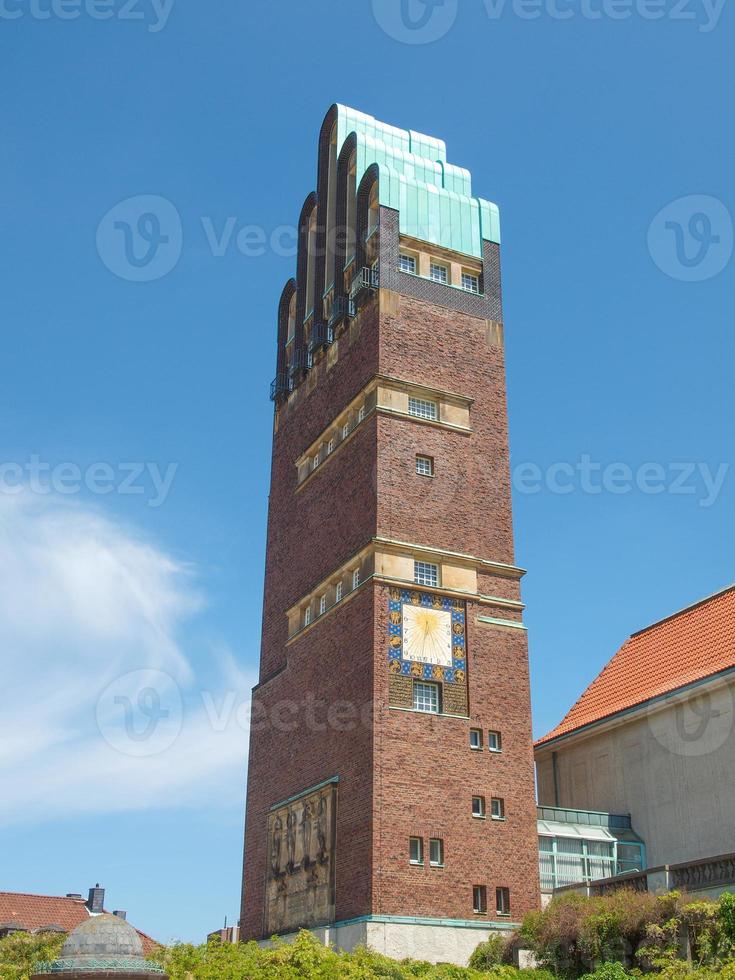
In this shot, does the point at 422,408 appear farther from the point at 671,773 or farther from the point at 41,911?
the point at 41,911

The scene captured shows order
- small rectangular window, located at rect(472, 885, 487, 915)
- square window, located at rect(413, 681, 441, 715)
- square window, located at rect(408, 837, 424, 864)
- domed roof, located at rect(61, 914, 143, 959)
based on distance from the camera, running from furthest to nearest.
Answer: square window, located at rect(413, 681, 441, 715) < small rectangular window, located at rect(472, 885, 487, 915) < square window, located at rect(408, 837, 424, 864) < domed roof, located at rect(61, 914, 143, 959)

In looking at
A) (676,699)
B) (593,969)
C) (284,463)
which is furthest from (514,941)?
(284,463)

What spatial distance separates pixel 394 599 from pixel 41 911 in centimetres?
3715

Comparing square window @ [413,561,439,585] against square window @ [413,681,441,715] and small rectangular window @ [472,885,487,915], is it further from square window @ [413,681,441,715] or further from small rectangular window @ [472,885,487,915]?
small rectangular window @ [472,885,487,915]

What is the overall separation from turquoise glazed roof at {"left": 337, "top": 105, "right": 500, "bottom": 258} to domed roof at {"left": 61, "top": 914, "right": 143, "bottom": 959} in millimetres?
31462

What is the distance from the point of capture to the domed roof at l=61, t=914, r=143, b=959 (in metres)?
17.3

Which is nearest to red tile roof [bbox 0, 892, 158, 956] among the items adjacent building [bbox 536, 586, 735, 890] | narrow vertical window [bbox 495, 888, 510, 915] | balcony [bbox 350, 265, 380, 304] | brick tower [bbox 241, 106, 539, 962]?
brick tower [bbox 241, 106, 539, 962]

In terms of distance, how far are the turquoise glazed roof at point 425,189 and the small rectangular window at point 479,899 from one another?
75.0 ft

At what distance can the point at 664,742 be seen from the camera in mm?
39969

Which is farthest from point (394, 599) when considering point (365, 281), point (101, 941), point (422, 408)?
point (101, 941)

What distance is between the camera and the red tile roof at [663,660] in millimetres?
40906

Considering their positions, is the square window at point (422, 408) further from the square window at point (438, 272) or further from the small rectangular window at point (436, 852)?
the small rectangular window at point (436, 852)

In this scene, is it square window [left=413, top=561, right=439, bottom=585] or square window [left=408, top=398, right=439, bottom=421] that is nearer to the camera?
square window [left=413, top=561, right=439, bottom=585]

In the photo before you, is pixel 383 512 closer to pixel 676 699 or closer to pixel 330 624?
pixel 330 624
